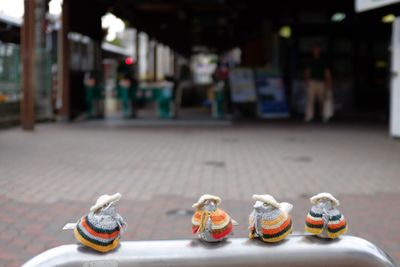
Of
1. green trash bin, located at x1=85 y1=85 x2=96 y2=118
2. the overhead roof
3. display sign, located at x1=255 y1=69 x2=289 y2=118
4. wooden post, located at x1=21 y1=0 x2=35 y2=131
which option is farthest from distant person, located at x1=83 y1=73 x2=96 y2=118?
display sign, located at x1=255 y1=69 x2=289 y2=118

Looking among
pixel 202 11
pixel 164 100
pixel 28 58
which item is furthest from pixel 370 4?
pixel 202 11

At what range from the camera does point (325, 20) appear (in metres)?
21.7

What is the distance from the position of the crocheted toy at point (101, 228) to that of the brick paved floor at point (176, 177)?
1879 mm

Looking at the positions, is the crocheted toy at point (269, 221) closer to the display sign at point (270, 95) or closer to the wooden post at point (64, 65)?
the wooden post at point (64, 65)

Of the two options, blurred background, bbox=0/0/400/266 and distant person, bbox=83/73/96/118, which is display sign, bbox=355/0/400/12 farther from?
distant person, bbox=83/73/96/118

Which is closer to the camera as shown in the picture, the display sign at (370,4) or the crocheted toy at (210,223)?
the crocheted toy at (210,223)

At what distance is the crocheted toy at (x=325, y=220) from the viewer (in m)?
2.72

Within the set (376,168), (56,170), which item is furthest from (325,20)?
(56,170)

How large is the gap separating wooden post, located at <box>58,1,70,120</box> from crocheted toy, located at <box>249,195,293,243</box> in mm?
14775

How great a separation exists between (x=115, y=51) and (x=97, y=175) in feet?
82.5

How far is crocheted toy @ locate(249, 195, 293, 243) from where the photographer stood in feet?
8.75

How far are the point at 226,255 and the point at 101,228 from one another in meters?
0.51

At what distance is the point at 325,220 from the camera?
9.00 feet

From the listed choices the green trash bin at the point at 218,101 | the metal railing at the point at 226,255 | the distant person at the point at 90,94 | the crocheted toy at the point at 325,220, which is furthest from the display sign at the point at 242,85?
the metal railing at the point at 226,255
